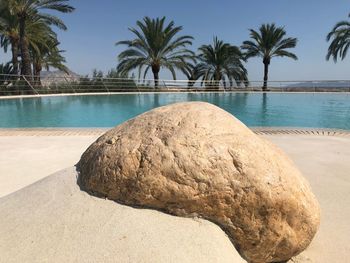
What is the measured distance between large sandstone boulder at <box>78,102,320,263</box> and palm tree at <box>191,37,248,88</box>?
86.8ft

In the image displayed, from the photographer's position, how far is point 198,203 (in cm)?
206

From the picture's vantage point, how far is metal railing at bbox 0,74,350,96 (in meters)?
19.7

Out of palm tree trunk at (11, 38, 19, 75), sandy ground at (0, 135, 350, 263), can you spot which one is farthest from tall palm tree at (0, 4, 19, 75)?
sandy ground at (0, 135, 350, 263)

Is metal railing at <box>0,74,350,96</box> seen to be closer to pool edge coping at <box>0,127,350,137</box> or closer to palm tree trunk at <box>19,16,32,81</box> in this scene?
palm tree trunk at <box>19,16,32,81</box>

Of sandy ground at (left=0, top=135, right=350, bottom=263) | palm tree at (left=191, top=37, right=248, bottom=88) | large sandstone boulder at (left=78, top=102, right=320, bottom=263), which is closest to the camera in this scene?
sandy ground at (left=0, top=135, right=350, bottom=263)

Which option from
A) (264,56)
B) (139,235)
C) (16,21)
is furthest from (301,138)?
(264,56)

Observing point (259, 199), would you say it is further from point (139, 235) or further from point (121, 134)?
point (121, 134)

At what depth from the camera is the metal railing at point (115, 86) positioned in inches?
774

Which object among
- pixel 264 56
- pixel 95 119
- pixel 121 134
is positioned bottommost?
pixel 95 119

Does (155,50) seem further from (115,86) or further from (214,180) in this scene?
(214,180)

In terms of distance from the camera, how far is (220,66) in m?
28.8

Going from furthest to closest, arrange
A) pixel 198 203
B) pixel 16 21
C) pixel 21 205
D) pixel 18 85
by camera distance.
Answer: pixel 16 21
pixel 18 85
pixel 21 205
pixel 198 203

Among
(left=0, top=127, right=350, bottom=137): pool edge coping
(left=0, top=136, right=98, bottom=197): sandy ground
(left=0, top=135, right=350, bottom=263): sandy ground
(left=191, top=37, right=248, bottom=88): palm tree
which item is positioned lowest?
(left=0, top=136, right=98, bottom=197): sandy ground

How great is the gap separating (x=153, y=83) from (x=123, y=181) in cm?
2284
